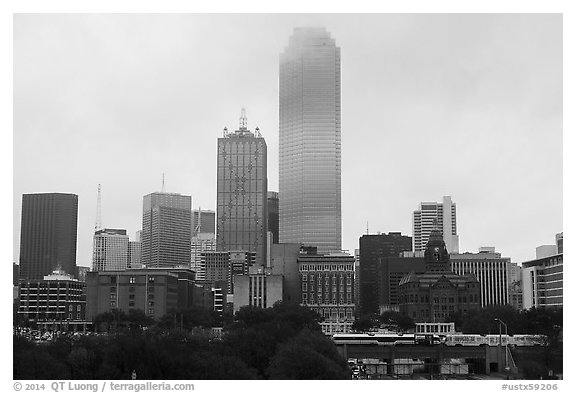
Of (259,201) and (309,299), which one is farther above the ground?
(259,201)

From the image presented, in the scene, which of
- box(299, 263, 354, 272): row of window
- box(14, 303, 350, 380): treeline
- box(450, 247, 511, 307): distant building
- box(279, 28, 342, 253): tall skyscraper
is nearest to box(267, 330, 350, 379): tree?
box(14, 303, 350, 380): treeline

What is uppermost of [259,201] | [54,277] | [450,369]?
[259,201]

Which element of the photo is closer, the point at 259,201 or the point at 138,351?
the point at 138,351

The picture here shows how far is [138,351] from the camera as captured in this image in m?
27.0

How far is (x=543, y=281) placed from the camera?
290ft

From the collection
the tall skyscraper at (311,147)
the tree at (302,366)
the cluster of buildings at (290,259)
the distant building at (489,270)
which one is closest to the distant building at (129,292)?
the cluster of buildings at (290,259)

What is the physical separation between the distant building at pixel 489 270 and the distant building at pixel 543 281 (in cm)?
2721

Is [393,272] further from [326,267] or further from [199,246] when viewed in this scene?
[199,246]

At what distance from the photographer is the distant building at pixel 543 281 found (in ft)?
273

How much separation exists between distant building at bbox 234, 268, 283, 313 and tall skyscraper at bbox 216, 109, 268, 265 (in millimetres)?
28000
